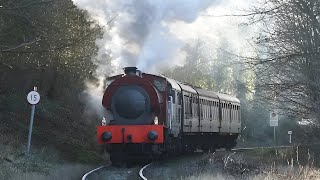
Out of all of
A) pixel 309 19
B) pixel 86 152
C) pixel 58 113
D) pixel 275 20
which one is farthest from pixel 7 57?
pixel 309 19

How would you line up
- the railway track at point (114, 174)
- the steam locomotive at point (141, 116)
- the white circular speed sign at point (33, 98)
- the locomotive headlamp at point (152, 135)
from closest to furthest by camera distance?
1. the railway track at point (114, 174)
2. the white circular speed sign at point (33, 98)
3. the locomotive headlamp at point (152, 135)
4. the steam locomotive at point (141, 116)

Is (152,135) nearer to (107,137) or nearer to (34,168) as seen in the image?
(107,137)

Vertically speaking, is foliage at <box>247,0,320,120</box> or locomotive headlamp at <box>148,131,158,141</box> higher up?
foliage at <box>247,0,320,120</box>

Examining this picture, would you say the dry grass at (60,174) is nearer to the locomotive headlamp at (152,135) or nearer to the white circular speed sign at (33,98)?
the white circular speed sign at (33,98)

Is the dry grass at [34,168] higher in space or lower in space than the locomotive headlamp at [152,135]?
lower

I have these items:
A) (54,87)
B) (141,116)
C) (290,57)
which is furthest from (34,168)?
(54,87)

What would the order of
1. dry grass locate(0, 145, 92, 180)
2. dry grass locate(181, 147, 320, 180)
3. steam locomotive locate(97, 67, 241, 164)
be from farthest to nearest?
steam locomotive locate(97, 67, 241, 164) → dry grass locate(0, 145, 92, 180) → dry grass locate(181, 147, 320, 180)

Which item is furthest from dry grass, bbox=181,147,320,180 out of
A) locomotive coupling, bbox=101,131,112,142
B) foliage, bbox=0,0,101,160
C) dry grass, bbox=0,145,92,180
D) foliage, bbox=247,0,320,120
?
foliage, bbox=0,0,101,160

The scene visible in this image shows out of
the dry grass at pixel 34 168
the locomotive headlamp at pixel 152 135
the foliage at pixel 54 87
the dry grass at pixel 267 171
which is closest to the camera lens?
the dry grass at pixel 267 171

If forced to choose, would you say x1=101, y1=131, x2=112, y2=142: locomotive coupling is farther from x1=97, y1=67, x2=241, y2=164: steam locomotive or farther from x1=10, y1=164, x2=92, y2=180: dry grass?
x1=10, y1=164, x2=92, y2=180: dry grass

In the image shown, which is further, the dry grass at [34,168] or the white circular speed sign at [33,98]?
the white circular speed sign at [33,98]

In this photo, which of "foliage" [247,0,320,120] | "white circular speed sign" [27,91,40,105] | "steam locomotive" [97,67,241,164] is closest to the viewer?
"foliage" [247,0,320,120]

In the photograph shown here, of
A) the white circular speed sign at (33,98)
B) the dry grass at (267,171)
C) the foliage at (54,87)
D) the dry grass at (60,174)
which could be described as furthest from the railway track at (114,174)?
the foliage at (54,87)

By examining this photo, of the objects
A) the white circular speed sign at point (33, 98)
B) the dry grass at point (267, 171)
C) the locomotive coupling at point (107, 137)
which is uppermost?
the white circular speed sign at point (33, 98)
